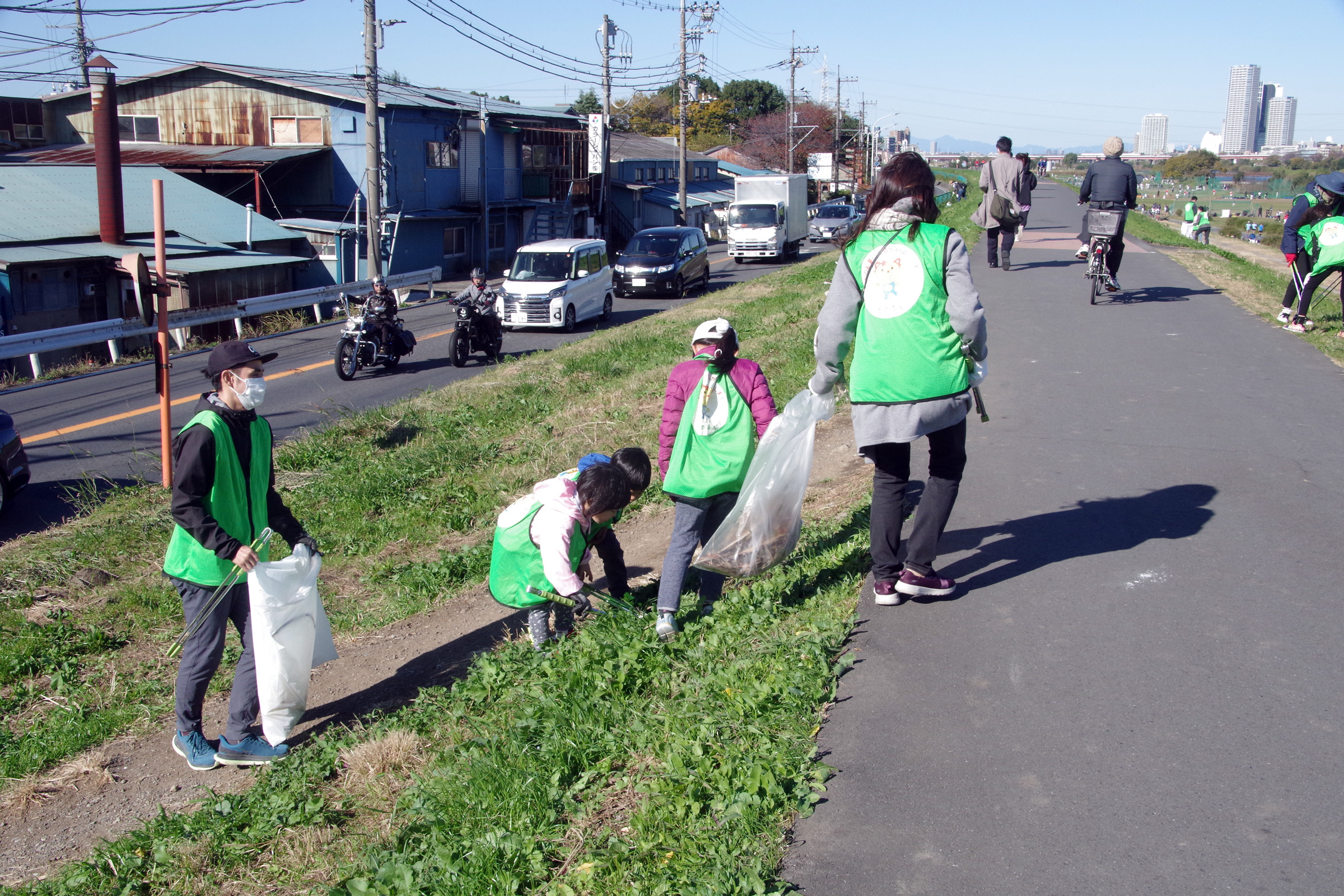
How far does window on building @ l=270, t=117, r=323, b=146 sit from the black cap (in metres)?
33.7

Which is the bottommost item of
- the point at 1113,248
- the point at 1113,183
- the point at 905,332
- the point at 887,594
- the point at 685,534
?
the point at 887,594

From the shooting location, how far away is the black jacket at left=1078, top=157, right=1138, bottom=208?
481 inches

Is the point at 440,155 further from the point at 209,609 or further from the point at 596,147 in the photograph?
the point at 209,609

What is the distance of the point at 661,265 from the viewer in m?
26.3

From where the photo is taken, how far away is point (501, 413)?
1130 cm

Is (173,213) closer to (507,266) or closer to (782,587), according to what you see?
(507,266)

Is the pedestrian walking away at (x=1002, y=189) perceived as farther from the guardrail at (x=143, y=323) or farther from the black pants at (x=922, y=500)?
the black pants at (x=922, y=500)

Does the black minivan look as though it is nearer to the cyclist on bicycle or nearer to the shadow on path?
the cyclist on bicycle

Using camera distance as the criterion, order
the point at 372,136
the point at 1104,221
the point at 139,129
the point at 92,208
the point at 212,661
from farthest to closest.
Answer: the point at 139,129 < the point at 372,136 < the point at 92,208 < the point at 1104,221 < the point at 212,661

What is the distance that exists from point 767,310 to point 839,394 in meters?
8.55

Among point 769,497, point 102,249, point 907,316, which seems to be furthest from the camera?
point 102,249

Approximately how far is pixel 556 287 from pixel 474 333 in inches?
153

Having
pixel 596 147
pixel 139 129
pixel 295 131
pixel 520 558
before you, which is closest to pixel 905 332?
pixel 520 558

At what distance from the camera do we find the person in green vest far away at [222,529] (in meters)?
4.06
